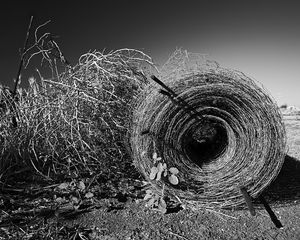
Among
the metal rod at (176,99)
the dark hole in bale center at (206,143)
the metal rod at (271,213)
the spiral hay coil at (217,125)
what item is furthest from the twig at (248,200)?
the metal rod at (176,99)

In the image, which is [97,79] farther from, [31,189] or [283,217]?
[283,217]

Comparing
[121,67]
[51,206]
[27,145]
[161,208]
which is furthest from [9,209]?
[121,67]

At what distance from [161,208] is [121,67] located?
2.01m

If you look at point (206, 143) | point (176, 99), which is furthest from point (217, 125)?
point (176, 99)

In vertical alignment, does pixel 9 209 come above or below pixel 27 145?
below

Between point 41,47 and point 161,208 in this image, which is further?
point 41,47

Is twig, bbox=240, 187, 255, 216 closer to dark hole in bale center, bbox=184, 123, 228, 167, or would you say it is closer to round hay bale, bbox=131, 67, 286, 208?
round hay bale, bbox=131, 67, 286, 208

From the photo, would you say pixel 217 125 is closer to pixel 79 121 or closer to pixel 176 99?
pixel 176 99

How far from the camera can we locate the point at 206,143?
344 cm

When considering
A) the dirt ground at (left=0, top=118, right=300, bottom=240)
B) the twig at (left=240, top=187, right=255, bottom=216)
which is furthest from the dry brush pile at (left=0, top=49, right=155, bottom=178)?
the twig at (left=240, top=187, right=255, bottom=216)

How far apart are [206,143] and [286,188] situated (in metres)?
1.11

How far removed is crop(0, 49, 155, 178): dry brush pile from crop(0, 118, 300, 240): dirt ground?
404mm

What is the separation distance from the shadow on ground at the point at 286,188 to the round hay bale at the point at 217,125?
18.8 inches

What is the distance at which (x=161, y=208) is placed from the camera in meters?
2.82
